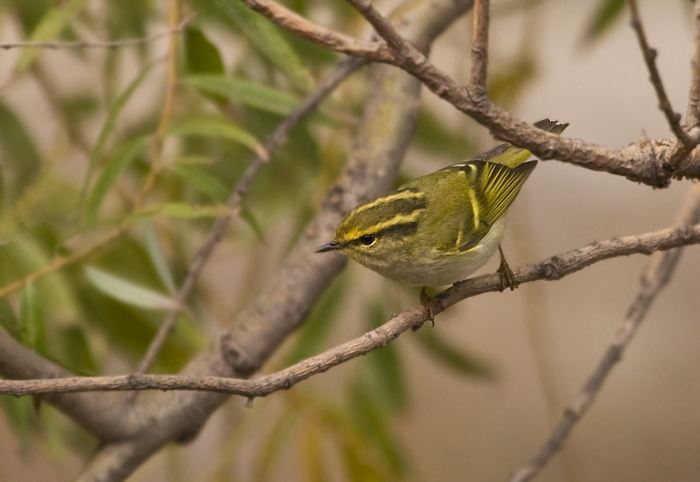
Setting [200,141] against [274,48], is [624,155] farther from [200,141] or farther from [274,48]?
[200,141]

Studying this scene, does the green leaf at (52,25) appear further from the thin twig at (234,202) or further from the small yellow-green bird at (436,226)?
the small yellow-green bird at (436,226)

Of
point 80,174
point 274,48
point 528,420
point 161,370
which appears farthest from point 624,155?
point 528,420

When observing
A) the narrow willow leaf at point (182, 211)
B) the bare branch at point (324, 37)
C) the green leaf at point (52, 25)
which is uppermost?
the green leaf at point (52, 25)

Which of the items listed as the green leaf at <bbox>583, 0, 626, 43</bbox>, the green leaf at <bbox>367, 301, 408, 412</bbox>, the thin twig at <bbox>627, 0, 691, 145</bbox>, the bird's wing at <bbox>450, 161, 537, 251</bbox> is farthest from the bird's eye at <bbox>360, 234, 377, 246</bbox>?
the green leaf at <bbox>583, 0, 626, 43</bbox>

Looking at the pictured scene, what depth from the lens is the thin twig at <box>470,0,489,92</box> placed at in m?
0.76

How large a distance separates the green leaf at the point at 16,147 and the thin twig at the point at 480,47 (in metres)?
0.99

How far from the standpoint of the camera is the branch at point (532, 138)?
782 mm

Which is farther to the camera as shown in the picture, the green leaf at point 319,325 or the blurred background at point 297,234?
the green leaf at point 319,325

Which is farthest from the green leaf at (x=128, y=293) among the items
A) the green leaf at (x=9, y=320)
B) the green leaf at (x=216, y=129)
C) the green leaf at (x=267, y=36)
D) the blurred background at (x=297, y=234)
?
the green leaf at (x=267, y=36)

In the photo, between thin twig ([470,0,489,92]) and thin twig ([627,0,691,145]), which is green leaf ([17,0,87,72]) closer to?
thin twig ([470,0,489,92])

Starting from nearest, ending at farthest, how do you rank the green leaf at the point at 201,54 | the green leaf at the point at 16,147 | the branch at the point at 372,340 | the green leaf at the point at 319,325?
the branch at the point at 372,340, the green leaf at the point at 201,54, the green leaf at the point at 16,147, the green leaf at the point at 319,325

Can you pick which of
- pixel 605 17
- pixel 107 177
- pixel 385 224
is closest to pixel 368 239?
pixel 385 224

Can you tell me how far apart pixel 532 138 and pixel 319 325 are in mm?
937

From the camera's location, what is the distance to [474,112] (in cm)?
79
